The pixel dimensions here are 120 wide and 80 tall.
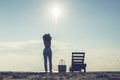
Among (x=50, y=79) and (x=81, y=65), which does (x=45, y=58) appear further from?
(x=50, y=79)

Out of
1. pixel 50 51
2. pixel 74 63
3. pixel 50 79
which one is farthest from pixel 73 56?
pixel 50 79

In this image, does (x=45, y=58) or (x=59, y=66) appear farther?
(x=59, y=66)

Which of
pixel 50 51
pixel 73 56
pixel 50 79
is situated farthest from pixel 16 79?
pixel 73 56

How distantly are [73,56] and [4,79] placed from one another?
8.49 m

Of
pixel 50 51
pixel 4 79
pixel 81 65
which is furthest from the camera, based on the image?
pixel 81 65

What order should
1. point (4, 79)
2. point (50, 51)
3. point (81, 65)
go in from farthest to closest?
point (81, 65) → point (50, 51) → point (4, 79)

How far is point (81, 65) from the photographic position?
17.0m

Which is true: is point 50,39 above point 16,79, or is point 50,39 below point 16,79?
above

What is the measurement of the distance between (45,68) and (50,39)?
1994mm

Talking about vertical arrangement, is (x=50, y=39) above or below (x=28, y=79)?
above

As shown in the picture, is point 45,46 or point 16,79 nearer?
point 16,79

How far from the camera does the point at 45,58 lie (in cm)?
1602

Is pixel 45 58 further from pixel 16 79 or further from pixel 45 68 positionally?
pixel 16 79

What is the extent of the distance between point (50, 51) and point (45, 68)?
1267 mm
